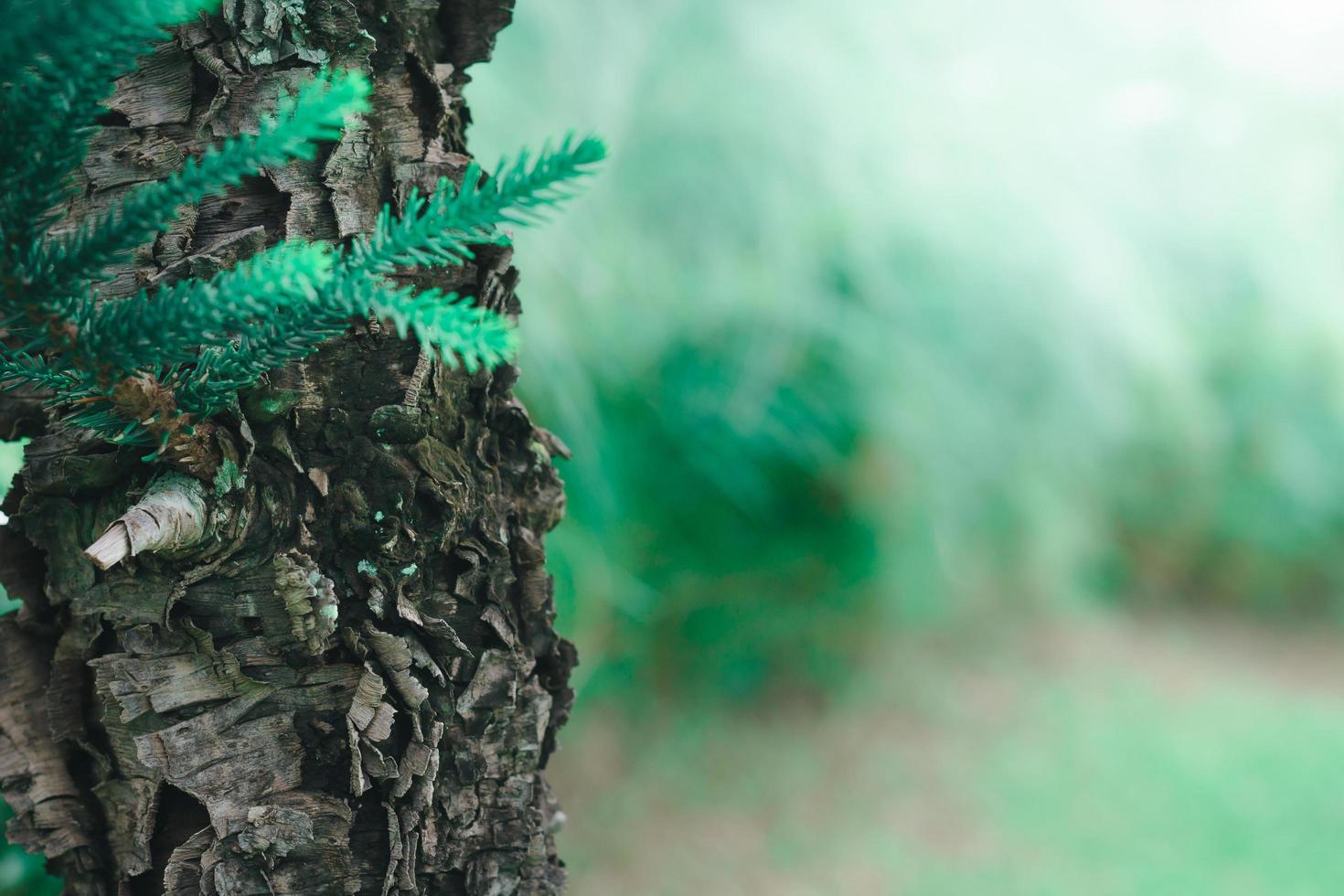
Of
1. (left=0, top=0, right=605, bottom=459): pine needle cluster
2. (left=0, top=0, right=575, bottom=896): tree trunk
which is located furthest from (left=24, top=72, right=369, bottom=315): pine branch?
(left=0, top=0, right=575, bottom=896): tree trunk

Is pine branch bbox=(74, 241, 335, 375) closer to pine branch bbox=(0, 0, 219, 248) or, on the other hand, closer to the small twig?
pine branch bbox=(0, 0, 219, 248)

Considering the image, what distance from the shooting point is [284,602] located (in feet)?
1.53

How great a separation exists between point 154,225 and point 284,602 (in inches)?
8.2

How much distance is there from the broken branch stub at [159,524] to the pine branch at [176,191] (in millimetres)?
87

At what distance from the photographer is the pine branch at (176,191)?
0.30 meters

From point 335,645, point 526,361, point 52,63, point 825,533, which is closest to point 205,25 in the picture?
point 52,63

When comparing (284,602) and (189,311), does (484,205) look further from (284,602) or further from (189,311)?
(284,602)

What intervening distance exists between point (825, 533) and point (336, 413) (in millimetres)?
786

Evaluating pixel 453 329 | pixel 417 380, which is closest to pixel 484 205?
pixel 453 329

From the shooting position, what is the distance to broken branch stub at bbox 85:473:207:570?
1.19 ft

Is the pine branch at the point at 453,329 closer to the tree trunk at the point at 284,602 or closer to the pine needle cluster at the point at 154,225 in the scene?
the pine needle cluster at the point at 154,225

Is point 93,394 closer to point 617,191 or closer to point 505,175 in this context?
point 505,175

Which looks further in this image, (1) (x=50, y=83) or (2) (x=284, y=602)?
(2) (x=284, y=602)

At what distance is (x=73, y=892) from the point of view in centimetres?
53
